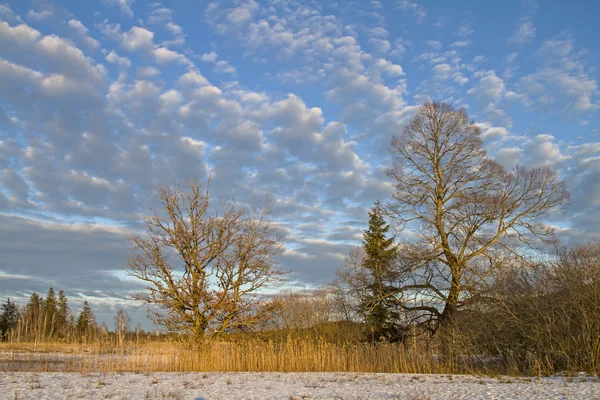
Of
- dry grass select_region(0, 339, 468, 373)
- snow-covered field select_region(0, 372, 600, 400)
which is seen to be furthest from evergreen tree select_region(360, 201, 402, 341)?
snow-covered field select_region(0, 372, 600, 400)

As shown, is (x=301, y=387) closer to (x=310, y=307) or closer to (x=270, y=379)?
(x=270, y=379)

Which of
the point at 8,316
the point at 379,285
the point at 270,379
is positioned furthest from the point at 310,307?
the point at 8,316

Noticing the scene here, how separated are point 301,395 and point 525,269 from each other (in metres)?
10.7

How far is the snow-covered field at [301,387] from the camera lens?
9195 mm

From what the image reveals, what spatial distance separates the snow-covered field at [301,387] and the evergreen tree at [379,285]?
7648 mm

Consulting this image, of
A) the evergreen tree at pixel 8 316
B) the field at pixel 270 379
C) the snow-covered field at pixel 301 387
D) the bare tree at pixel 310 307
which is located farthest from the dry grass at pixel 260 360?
the evergreen tree at pixel 8 316

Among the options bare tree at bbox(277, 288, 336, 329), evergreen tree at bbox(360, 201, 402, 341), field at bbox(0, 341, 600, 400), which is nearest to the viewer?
field at bbox(0, 341, 600, 400)

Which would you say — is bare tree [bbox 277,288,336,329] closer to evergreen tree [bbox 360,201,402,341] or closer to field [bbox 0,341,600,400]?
evergreen tree [bbox 360,201,402,341]

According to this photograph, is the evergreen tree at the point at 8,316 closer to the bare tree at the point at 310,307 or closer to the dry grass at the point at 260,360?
the bare tree at the point at 310,307

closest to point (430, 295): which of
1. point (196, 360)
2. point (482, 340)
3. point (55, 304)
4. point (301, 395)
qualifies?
point (482, 340)

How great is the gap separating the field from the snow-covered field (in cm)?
2

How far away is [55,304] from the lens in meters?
66.4

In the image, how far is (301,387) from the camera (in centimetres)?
1147

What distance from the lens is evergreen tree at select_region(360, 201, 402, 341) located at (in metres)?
21.5
